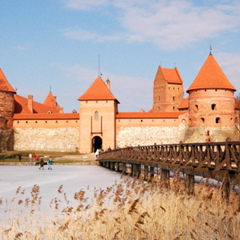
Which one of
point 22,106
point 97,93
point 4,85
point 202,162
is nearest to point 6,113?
point 4,85

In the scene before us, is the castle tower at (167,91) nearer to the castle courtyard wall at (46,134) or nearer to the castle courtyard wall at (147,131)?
the castle courtyard wall at (147,131)

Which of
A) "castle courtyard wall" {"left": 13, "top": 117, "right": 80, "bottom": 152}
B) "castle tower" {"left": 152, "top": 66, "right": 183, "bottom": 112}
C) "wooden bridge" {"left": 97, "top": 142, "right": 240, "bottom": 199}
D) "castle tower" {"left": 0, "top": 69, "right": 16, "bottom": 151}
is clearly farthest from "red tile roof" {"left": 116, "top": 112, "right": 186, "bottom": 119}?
"wooden bridge" {"left": 97, "top": 142, "right": 240, "bottom": 199}

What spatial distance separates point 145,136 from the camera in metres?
40.4

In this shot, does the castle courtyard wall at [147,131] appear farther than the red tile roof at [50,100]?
No

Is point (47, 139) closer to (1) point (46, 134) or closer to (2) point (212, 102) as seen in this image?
(1) point (46, 134)

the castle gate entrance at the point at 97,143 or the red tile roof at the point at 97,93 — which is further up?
the red tile roof at the point at 97,93

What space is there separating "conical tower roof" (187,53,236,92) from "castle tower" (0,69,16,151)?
1704 cm

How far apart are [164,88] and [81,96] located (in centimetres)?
2217

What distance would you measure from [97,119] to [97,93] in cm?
278

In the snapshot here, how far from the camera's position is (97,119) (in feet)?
133

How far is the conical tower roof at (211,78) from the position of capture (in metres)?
38.8

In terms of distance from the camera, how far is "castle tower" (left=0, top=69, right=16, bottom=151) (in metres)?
40.5

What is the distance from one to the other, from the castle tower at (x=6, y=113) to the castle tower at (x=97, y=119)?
22.3 ft

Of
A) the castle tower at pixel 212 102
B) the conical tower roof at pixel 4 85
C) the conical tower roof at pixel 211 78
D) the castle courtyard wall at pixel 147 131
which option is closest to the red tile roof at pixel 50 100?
the conical tower roof at pixel 4 85
